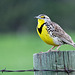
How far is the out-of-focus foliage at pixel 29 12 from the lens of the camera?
90.1 feet

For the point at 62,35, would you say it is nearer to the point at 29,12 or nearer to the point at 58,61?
the point at 58,61

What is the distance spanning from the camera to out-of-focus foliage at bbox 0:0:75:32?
27453 mm

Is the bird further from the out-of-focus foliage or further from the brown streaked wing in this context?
the out-of-focus foliage

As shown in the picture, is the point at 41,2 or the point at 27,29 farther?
the point at 41,2

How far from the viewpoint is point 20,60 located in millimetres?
12375

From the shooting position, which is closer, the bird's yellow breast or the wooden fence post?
the wooden fence post

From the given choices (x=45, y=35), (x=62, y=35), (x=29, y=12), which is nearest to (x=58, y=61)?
(x=45, y=35)

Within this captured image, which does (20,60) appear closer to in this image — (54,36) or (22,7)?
(54,36)

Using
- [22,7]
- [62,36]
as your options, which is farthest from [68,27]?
[62,36]

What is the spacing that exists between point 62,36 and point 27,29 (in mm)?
21363

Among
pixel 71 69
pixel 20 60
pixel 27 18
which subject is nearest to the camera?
pixel 71 69

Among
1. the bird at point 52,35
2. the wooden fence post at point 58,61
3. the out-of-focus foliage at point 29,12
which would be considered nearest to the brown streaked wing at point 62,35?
the bird at point 52,35

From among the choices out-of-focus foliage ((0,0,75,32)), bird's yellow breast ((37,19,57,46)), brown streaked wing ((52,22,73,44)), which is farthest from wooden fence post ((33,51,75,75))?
out-of-focus foliage ((0,0,75,32))

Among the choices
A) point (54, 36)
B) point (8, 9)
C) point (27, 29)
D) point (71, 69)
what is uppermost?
point (8, 9)
